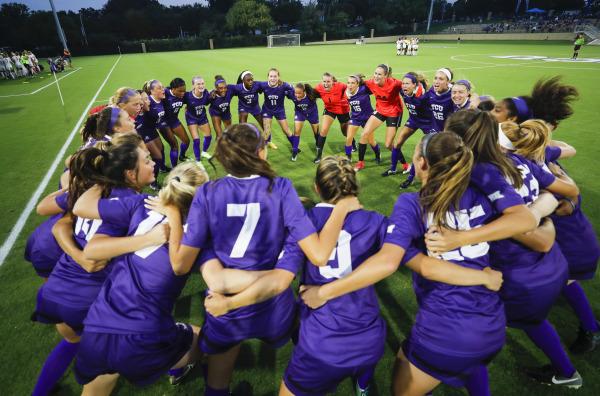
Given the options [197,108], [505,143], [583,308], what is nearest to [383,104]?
[197,108]

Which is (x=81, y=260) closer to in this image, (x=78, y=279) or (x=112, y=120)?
(x=78, y=279)

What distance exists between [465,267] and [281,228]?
1215 mm

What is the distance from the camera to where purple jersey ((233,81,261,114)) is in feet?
29.1

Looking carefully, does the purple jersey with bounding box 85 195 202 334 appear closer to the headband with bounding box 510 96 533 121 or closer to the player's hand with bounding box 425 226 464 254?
the player's hand with bounding box 425 226 464 254

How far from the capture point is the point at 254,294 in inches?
78.6

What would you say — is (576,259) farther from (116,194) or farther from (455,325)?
(116,194)

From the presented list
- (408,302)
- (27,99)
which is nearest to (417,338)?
(408,302)

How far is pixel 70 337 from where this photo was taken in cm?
266

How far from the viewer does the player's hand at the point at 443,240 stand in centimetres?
194

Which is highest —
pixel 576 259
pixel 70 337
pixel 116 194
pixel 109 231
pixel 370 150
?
pixel 116 194

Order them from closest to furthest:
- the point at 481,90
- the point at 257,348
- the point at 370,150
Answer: the point at 257,348 < the point at 370,150 < the point at 481,90

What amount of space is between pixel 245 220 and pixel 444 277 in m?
1.31

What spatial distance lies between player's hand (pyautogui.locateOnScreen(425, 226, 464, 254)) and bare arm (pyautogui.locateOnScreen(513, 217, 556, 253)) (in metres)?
0.55

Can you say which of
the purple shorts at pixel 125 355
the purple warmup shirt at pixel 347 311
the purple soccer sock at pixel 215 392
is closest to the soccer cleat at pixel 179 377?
the purple soccer sock at pixel 215 392
